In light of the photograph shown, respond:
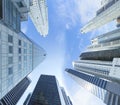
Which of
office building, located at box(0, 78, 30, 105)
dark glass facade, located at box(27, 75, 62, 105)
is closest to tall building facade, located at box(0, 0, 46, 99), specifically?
dark glass facade, located at box(27, 75, 62, 105)

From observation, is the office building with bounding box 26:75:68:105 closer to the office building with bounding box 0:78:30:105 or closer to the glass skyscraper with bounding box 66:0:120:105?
the office building with bounding box 0:78:30:105

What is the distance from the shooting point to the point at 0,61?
43.9 m

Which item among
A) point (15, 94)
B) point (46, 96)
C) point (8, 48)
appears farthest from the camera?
point (15, 94)

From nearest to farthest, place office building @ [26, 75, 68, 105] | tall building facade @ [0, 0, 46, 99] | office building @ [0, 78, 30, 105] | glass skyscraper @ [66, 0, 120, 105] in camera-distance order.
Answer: tall building facade @ [0, 0, 46, 99] → glass skyscraper @ [66, 0, 120, 105] → office building @ [26, 75, 68, 105] → office building @ [0, 78, 30, 105]

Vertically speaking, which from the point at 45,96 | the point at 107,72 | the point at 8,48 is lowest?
the point at 45,96

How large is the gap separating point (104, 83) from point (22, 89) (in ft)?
350

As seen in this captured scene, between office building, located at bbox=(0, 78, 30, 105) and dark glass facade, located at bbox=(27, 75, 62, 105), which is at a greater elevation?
dark glass facade, located at bbox=(27, 75, 62, 105)

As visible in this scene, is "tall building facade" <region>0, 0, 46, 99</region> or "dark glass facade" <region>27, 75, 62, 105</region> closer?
"tall building facade" <region>0, 0, 46, 99</region>

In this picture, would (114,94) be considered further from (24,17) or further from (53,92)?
(53,92)

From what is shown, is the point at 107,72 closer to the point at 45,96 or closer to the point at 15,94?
the point at 45,96

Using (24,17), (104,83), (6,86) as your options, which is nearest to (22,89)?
(104,83)

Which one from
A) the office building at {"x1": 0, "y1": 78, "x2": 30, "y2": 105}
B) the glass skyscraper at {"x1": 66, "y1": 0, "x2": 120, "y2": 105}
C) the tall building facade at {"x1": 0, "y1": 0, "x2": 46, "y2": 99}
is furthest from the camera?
the office building at {"x1": 0, "y1": 78, "x2": 30, "y2": 105}

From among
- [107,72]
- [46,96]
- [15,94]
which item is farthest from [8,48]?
[15,94]

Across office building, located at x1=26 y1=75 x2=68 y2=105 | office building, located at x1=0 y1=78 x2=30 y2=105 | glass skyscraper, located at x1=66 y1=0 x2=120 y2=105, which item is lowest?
office building, located at x1=0 y1=78 x2=30 y2=105
